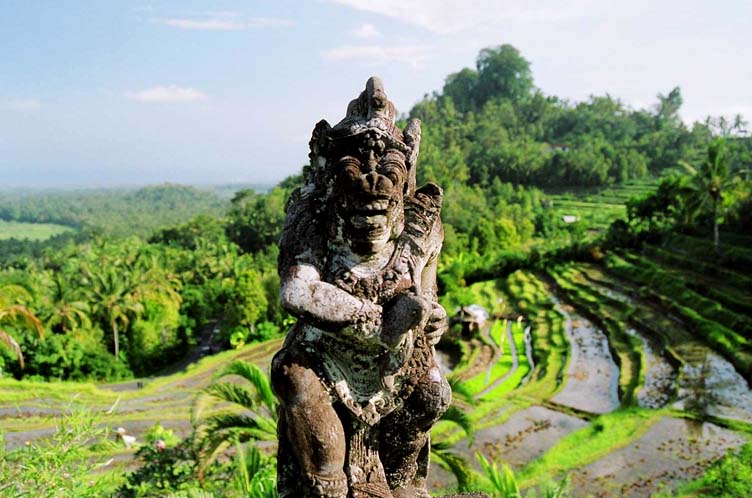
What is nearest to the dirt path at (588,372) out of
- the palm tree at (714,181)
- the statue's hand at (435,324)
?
the palm tree at (714,181)

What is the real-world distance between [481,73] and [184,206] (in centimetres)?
9662

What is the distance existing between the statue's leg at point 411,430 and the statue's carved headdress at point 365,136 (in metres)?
1.19

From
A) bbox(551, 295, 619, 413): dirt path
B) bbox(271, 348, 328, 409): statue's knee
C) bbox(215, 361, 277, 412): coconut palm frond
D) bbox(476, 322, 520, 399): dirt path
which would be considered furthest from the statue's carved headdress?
bbox(476, 322, 520, 399): dirt path

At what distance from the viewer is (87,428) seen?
4.90 meters

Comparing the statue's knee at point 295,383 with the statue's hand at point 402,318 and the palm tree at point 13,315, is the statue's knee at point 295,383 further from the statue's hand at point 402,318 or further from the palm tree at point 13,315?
the palm tree at point 13,315

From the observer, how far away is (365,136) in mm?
3156

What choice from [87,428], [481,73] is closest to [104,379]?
[87,428]

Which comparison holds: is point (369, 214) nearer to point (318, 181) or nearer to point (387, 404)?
point (318, 181)

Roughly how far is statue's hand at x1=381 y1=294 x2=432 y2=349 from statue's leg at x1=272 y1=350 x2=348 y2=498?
20.2 inches

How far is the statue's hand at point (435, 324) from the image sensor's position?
3.34 metres

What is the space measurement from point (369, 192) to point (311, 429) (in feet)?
4.30

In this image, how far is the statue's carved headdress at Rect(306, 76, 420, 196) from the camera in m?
3.17

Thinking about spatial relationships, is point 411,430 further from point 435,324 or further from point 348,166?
point 348,166

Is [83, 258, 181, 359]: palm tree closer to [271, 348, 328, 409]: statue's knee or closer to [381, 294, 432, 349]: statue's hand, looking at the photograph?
[271, 348, 328, 409]: statue's knee
